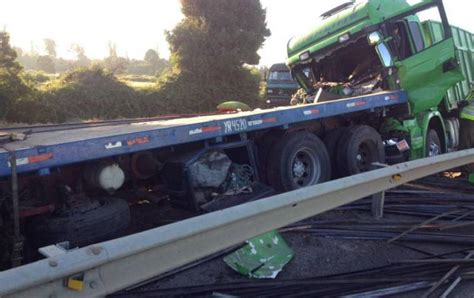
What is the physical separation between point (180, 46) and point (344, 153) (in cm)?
1703

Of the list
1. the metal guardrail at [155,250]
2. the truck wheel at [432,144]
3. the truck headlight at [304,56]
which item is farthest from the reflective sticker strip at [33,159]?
the truck wheel at [432,144]

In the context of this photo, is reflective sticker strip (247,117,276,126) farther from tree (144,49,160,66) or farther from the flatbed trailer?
tree (144,49,160,66)

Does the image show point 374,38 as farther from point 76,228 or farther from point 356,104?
point 76,228

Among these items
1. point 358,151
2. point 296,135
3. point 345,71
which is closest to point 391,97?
point 358,151

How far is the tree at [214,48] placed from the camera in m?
22.3

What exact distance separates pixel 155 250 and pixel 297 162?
392cm

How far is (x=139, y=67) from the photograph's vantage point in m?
47.2

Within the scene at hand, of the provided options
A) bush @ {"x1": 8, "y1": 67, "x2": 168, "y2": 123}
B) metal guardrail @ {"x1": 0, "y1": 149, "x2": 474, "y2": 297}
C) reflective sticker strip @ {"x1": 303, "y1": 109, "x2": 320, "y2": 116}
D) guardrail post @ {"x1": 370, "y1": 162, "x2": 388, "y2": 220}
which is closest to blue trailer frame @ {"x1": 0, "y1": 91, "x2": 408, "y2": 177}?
reflective sticker strip @ {"x1": 303, "y1": 109, "x2": 320, "y2": 116}

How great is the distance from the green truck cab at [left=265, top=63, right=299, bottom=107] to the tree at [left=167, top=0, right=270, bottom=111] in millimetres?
2261

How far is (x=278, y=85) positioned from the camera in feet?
68.7

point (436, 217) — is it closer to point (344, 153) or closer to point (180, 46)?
point (344, 153)

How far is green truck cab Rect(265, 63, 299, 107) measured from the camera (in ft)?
66.8

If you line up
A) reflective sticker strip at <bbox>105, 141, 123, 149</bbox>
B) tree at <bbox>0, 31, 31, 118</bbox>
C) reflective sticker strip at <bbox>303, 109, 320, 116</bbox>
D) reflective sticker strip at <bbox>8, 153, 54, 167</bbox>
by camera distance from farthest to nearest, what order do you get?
tree at <bbox>0, 31, 31, 118</bbox>, reflective sticker strip at <bbox>303, 109, 320, 116</bbox>, reflective sticker strip at <bbox>105, 141, 123, 149</bbox>, reflective sticker strip at <bbox>8, 153, 54, 167</bbox>

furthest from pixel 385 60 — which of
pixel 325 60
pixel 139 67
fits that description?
pixel 139 67
